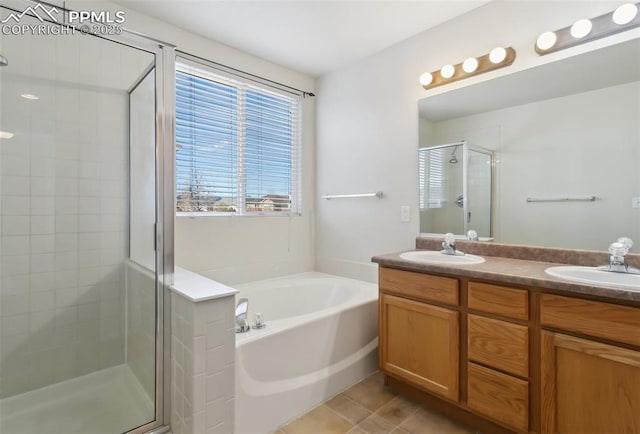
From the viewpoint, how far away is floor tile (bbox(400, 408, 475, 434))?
1.55m

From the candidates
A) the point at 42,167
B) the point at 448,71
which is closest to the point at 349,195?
the point at 448,71

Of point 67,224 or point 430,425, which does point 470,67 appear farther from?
point 67,224

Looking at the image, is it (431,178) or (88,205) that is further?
(431,178)

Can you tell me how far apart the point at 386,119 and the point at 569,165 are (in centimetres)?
127

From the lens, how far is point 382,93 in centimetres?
250

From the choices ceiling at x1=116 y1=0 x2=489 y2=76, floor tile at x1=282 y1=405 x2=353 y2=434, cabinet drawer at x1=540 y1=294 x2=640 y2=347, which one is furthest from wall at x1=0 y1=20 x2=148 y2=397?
cabinet drawer at x1=540 y1=294 x2=640 y2=347

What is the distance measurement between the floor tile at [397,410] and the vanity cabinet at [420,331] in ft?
0.54

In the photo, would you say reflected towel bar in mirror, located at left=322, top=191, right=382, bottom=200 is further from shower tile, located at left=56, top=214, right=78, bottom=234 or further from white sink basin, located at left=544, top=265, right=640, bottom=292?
shower tile, located at left=56, top=214, right=78, bottom=234

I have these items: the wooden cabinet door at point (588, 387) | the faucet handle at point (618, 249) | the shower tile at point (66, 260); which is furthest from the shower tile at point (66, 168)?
the faucet handle at point (618, 249)

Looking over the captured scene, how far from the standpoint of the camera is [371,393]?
1.89 m

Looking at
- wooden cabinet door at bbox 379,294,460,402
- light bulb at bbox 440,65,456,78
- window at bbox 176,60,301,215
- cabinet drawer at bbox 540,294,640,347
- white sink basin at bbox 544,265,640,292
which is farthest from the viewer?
window at bbox 176,60,301,215

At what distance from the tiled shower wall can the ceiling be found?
0.68 metres

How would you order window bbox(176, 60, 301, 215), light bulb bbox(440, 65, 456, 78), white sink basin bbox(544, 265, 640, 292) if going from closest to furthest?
white sink basin bbox(544, 265, 640, 292) → light bulb bbox(440, 65, 456, 78) → window bbox(176, 60, 301, 215)

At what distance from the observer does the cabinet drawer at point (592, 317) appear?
1067mm
